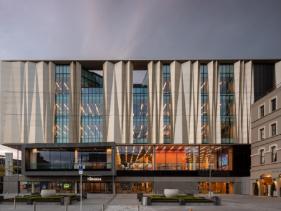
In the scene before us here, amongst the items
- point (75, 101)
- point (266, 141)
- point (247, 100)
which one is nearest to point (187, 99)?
point (247, 100)

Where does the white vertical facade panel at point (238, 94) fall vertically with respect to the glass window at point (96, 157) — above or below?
above

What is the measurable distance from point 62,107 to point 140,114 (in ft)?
51.1

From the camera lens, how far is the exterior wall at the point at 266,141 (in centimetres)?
6919

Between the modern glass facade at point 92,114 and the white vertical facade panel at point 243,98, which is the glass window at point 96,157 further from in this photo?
the white vertical facade panel at point 243,98

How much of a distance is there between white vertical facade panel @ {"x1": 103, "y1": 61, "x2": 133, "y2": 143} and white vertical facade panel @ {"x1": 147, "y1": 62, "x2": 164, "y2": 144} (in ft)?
13.0

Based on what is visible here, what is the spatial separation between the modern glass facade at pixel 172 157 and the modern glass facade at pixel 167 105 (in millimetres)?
2687

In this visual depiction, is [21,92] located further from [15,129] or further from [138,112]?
[138,112]

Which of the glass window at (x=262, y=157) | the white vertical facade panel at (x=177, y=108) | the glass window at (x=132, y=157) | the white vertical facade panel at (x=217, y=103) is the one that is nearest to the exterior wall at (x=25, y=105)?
the glass window at (x=132, y=157)

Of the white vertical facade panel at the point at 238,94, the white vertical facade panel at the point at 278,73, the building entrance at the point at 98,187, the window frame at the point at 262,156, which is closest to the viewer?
the window frame at the point at 262,156

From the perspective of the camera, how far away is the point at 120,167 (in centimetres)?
9094

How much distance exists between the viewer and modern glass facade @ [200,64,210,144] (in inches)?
3506

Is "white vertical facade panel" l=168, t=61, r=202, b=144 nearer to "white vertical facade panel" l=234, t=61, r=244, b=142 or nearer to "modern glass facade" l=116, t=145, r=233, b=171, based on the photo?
"modern glass facade" l=116, t=145, r=233, b=171

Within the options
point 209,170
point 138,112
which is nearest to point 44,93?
point 138,112

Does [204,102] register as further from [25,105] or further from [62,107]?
[25,105]
